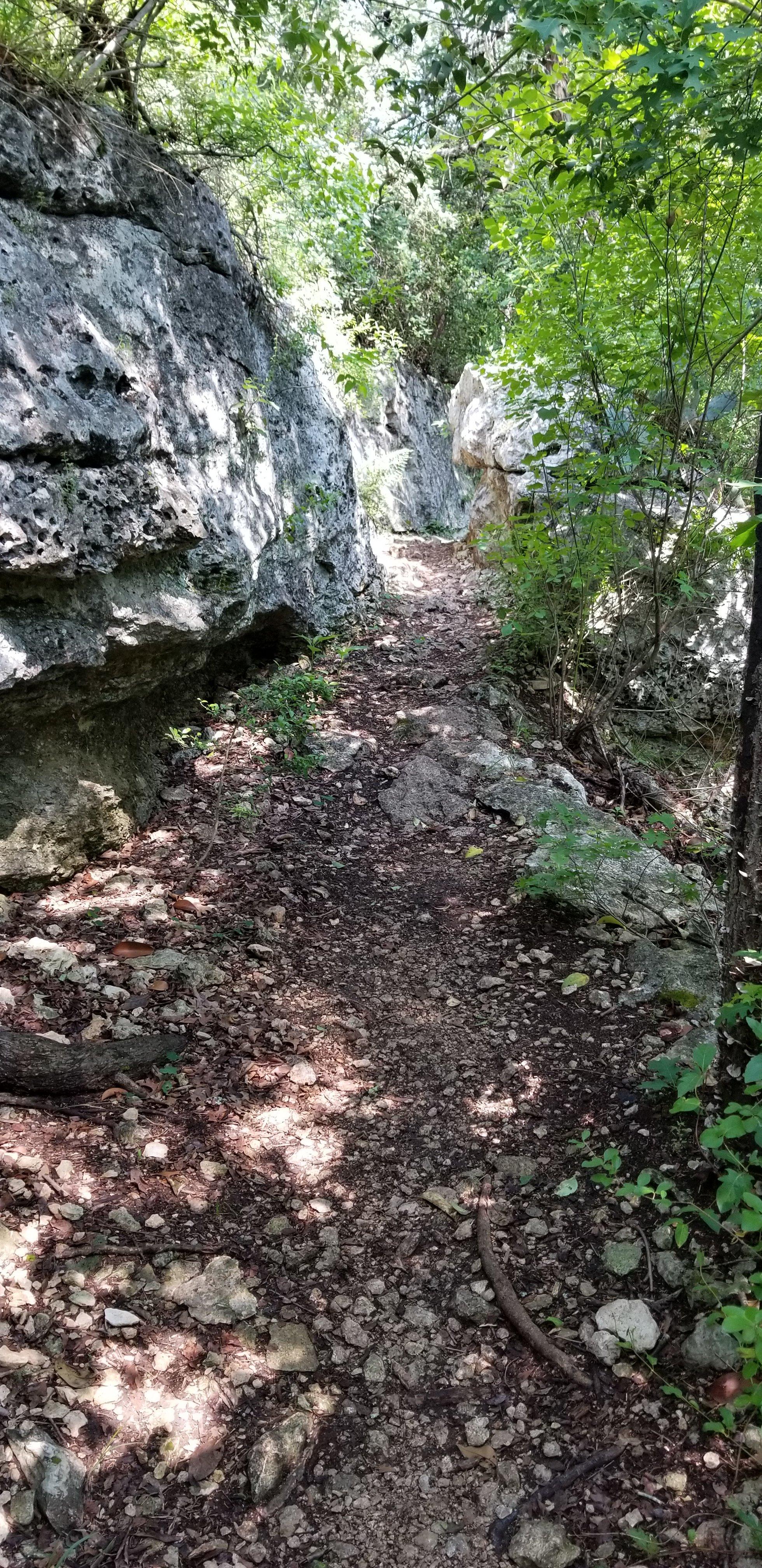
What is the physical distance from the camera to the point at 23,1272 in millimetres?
2275

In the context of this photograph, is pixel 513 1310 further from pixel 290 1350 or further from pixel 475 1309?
pixel 290 1350

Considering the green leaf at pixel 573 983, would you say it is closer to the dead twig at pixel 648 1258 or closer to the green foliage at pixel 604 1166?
the green foliage at pixel 604 1166

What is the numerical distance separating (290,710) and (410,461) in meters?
10.1

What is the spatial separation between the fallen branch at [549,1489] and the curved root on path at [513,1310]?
0.56ft

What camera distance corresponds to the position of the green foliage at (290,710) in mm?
5941

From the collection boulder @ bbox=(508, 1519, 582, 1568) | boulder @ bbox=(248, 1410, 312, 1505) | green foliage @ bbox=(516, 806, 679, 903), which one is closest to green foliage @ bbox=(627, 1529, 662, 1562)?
boulder @ bbox=(508, 1519, 582, 1568)

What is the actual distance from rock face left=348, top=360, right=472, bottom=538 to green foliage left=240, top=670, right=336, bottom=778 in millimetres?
4797

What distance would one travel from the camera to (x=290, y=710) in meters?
6.34

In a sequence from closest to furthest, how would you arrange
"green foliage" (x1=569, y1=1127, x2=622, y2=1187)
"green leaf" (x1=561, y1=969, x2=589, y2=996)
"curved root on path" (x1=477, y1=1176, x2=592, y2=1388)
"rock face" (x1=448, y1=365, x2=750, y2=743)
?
"curved root on path" (x1=477, y1=1176, x2=592, y2=1388), "green foliage" (x1=569, y1=1127, x2=622, y2=1187), "green leaf" (x1=561, y1=969, x2=589, y2=996), "rock face" (x1=448, y1=365, x2=750, y2=743)

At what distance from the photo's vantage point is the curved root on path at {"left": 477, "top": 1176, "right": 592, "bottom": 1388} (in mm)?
2172

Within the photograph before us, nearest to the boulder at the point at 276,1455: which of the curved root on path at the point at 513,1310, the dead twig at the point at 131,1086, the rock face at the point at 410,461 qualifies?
the curved root on path at the point at 513,1310

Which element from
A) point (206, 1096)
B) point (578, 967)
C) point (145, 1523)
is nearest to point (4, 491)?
point (206, 1096)

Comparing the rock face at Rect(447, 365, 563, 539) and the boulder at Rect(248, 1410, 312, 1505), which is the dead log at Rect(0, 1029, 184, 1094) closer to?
the boulder at Rect(248, 1410, 312, 1505)

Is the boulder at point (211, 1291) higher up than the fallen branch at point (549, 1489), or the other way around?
the boulder at point (211, 1291)
